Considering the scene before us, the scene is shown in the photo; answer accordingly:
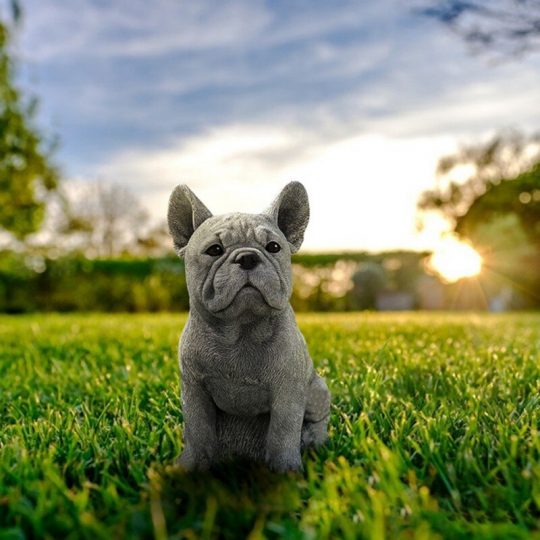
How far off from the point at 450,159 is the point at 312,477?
152ft

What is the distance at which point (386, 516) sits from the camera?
76.0 inches

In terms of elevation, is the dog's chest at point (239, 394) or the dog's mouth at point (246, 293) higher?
the dog's mouth at point (246, 293)

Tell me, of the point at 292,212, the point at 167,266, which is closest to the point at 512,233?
the point at 167,266

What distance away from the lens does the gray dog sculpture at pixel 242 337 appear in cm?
216

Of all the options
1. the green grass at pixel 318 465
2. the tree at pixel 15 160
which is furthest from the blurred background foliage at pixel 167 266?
the green grass at pixel 318 465

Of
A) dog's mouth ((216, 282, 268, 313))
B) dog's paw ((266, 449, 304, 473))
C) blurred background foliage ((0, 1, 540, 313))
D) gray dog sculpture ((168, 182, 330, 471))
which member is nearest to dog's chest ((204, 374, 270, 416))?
gray dog sculpture ((168, 182, 330, 471))

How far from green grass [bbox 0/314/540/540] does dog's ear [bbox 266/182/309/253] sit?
2.96ft

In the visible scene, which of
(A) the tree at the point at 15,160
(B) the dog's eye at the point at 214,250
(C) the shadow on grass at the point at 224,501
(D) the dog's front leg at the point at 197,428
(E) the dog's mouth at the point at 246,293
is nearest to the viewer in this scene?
(C) the shadow on grass at the point at 224,501


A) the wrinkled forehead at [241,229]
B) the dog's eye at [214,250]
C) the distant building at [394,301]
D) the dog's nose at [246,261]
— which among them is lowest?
the distant building at [394,301]

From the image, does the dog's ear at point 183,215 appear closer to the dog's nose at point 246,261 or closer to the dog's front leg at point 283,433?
the dog's nose at point 246,261

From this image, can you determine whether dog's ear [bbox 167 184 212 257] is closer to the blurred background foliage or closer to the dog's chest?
the dog's chest

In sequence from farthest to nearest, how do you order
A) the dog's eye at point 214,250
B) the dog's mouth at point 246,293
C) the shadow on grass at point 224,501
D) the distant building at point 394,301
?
the distant building at point 394,301, the dog's eye at point 214,250, the dog's mouth at point 246,293, the shadow on grass at point 224,501

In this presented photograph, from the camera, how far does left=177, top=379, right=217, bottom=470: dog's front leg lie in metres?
2.36

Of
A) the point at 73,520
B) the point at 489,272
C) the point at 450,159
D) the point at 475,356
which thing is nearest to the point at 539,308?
the point at 489,272
